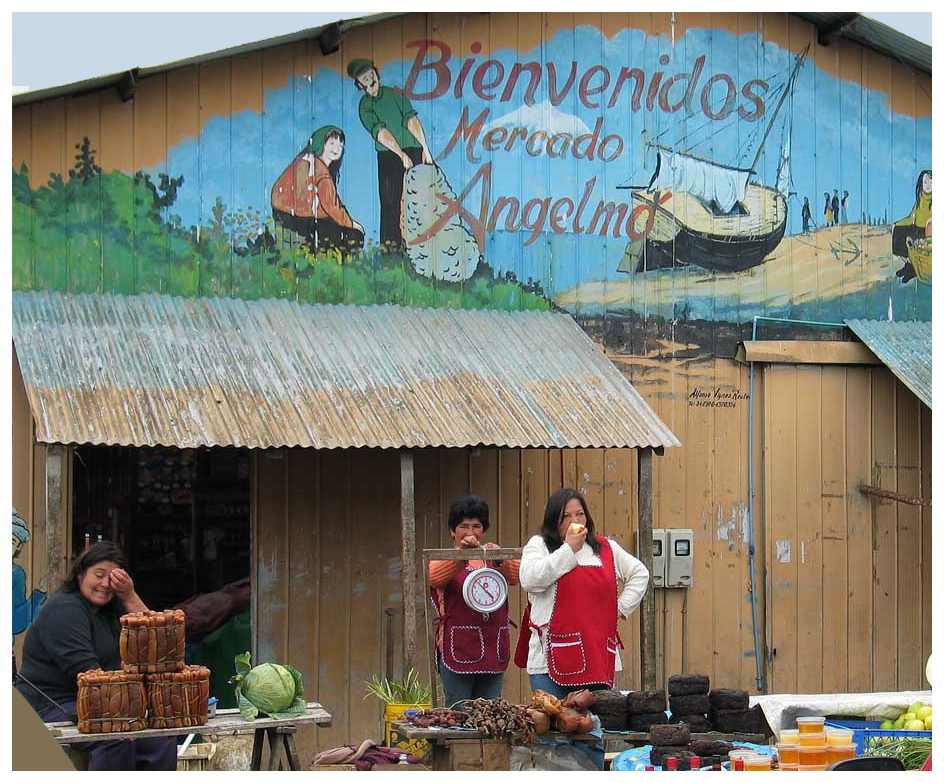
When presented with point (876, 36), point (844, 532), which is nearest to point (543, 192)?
point (876, 36)

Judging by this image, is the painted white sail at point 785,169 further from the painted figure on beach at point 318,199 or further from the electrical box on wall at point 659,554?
the painted figure on beach at point 318,199

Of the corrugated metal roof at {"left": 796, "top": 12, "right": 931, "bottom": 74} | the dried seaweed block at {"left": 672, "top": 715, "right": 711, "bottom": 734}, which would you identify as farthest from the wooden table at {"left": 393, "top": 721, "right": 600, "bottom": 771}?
the corrugated metal roof at {"left": 796, "top": 12, "right": 931, "bottom": 74}

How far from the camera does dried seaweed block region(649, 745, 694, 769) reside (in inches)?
309

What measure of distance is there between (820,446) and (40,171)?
6.31 m

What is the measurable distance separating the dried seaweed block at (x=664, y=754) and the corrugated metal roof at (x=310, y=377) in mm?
2601

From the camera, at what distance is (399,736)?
926cm

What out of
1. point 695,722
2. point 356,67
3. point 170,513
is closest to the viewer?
point 695,722

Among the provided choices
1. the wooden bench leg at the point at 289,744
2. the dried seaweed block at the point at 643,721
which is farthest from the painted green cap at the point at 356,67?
the dried seaweed block at the point at 643,721

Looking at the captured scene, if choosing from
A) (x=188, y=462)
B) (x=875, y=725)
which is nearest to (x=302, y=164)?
(x=188, y=462)

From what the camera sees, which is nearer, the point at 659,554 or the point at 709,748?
the point at 709,748

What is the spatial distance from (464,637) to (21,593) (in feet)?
10.8

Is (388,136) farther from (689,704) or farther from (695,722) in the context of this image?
(695,722)

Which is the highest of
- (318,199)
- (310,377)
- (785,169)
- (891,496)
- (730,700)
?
(785,169)

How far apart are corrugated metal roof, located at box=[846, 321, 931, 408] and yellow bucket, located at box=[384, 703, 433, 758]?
4508 mm
